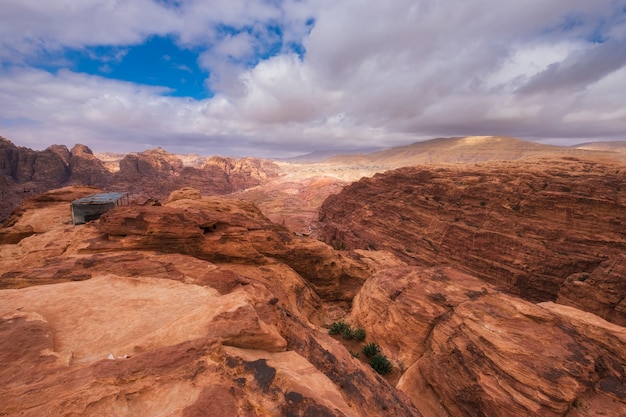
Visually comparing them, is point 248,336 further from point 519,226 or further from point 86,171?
point 86,171

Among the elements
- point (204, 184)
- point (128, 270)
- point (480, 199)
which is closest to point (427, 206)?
point (480, 199)

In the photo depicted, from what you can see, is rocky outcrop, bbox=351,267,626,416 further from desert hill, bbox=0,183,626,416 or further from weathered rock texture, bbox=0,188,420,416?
weathered rock texture, bbox=0,188,420,416

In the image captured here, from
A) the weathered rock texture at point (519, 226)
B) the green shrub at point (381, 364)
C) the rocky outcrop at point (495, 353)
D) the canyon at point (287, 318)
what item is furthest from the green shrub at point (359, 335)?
the weathered rock texture at point (519, 226)

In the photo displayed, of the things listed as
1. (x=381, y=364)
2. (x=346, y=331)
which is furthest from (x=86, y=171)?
(x=381, y=364)

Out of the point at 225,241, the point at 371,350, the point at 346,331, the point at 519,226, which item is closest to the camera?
the point at 371,350

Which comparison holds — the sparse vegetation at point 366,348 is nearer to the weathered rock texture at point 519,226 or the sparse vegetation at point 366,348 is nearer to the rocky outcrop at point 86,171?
the weathered rock texture at point 519,226

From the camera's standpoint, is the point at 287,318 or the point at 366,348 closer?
the point at 287,318
